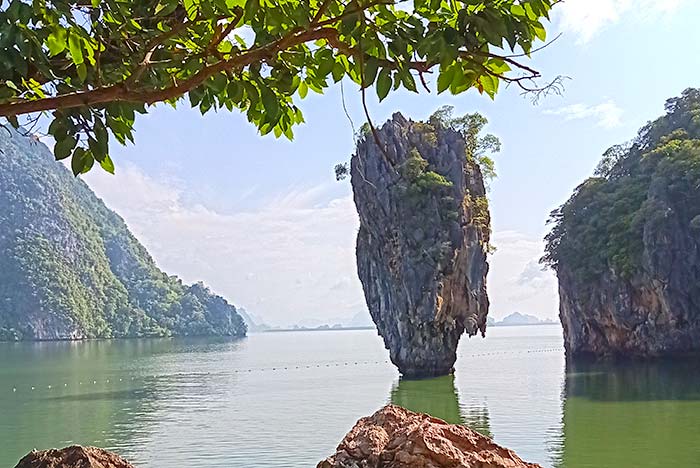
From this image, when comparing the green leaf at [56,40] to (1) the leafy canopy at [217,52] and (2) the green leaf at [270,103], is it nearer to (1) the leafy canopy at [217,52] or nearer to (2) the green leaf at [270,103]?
(1) the leafy canopy at [217,52]

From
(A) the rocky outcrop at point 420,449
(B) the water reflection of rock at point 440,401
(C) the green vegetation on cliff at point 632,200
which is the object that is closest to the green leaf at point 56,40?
(A) the rocky outcrop at point 420,449

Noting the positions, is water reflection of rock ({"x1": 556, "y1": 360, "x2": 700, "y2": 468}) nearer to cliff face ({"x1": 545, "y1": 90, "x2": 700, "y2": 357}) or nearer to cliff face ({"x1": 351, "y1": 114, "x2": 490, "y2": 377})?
cliff face ({"x1": 545, "y1": 90, "x2": 700, "y2": 357})

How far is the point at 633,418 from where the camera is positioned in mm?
17891

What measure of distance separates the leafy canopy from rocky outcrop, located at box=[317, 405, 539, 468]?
95.2 inches

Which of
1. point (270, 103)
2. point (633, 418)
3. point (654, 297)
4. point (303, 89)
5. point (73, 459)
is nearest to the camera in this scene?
point (270, 103)

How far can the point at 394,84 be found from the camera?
1914mm

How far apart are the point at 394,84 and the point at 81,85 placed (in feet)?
2.90

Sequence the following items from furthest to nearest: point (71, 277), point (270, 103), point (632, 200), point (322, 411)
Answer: point (71, 277)
point (632, 200)
point (322, 411)
point (270, 103)

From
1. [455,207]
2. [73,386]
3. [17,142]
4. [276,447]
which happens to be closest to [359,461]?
[276,447]

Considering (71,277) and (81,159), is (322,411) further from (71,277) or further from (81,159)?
(71,277)

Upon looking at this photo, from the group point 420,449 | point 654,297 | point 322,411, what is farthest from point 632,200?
point 420,449

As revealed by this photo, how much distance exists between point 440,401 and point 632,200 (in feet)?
54.0

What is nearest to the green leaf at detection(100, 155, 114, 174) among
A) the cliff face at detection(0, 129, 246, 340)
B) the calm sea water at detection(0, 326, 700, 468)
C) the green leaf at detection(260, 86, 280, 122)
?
the green leaf at detection(260, 86, 280, 122)

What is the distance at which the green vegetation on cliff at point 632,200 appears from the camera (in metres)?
29.9
